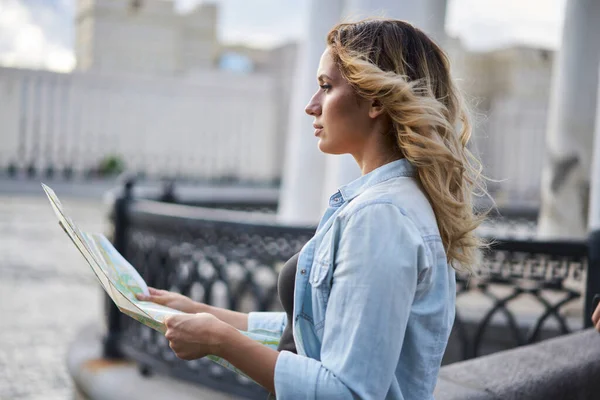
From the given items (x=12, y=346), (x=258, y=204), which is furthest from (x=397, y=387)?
(x=258, y=204)

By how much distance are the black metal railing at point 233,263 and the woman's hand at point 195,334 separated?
2084 mm

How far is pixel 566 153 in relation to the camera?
525 centimetres

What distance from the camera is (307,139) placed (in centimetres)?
550

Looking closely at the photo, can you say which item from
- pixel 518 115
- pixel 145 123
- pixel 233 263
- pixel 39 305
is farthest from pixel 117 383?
pixel 145 123

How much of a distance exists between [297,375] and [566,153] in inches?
181

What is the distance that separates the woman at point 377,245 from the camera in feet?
3.68

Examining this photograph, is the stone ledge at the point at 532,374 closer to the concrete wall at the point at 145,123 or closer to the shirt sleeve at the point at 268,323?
the shirt sleeve at the point at 268,323

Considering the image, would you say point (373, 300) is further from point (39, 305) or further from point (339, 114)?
point (39, 305)

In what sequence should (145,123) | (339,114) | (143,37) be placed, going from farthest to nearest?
1. (143,37)
2. (145,123)
3. (339,114)

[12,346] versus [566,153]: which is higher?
[566,153]

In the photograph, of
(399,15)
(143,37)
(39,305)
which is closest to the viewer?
(399,15)

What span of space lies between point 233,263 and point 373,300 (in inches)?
107

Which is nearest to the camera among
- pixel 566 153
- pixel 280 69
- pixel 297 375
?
pixel 297 375

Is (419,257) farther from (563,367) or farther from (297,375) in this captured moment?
(563,367)
